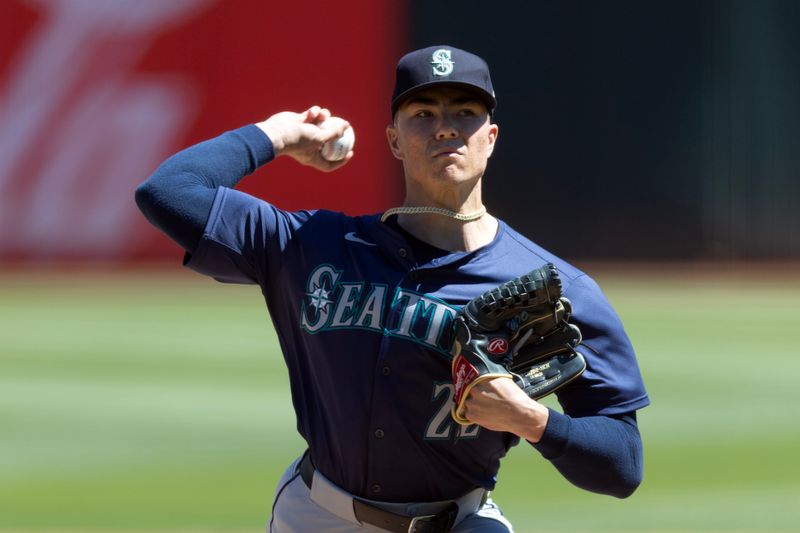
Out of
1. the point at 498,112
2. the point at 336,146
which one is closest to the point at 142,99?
the point at 498,112

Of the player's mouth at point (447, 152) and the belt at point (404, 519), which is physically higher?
the player's mouth at point (447, 152)

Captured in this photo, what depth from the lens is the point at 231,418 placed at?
7.61 metres

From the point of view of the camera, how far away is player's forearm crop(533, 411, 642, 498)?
9.39 ft

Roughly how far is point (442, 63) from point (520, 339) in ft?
2.28

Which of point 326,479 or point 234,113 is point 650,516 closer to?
point 326,479

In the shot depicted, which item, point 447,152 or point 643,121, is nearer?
point 447,152

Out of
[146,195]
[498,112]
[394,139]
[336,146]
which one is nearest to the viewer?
[146,195]

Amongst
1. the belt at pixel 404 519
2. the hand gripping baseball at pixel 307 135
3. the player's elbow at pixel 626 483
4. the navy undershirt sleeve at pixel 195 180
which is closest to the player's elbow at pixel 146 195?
the navy undershirt sleeve at pixel 195 180

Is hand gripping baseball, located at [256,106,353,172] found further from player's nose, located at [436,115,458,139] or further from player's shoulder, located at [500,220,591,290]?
player's shoulder, located at [500,220,591,290]

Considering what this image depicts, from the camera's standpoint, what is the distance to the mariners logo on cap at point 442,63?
3.10 metres

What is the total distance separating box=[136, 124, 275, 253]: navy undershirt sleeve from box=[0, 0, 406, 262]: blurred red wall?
10267mm

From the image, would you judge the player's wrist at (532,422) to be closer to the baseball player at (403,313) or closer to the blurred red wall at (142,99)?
the baseball player at (403,313)

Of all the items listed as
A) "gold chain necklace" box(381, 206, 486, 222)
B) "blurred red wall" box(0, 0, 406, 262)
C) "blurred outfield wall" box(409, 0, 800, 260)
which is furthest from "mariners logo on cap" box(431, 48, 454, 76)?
"blurred outfield wall" box(409, 0, 800, 260)

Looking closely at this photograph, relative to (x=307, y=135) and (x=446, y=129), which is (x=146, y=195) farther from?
(x=446, y=129)
